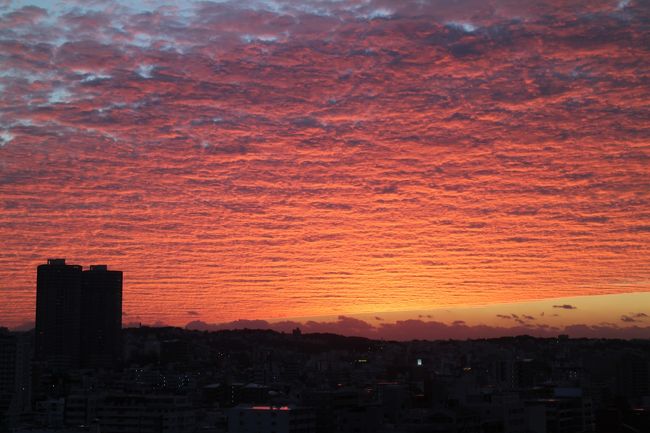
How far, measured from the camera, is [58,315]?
5600 inches

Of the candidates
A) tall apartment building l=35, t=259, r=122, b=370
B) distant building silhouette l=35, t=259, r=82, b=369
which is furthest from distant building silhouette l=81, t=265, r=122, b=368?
distant building silhouette l=35, t=259, r=82, b=369

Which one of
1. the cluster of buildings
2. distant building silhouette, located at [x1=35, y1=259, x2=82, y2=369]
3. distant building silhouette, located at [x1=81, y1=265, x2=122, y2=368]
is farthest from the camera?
distant building silhouette, located at [x1=81, y1=265, x2=122, y2=368]

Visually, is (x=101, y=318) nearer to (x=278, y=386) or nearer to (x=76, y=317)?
(x=76, y=317)

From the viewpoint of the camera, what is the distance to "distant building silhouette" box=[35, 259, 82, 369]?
137250 millimetres

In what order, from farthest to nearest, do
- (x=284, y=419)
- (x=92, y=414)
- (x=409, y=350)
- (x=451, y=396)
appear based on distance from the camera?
(x=409, y=350) < (x=92, y=414) < (x=451, y=396) < (x=284, y=419)

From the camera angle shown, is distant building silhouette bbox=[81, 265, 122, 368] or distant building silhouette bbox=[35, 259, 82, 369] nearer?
distant building silhouette bbox=[35, 259, 82, 369]

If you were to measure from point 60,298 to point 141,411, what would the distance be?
299ft

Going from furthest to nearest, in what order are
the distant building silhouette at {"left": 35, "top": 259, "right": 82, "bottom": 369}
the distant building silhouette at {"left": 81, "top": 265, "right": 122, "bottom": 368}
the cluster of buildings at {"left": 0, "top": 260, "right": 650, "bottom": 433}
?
the distant building silhouette at {"left": 81, "top": 265, "right": 122, "bottom": 368}
the distant building silhouette at {"left": 35, "top": 259, "right": 82, "bottom": 369}
the cluster of buildings at {"left": 0, "top": 260, "right": 650, "bottom": 433}

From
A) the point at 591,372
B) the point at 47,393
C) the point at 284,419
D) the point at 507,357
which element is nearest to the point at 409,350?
the point at 507,357

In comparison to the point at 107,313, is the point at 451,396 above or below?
below

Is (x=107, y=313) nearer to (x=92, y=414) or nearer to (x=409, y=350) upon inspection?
(x=409, y=350)

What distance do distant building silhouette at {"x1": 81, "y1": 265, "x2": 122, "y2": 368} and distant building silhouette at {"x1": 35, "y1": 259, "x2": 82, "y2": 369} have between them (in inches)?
70.8

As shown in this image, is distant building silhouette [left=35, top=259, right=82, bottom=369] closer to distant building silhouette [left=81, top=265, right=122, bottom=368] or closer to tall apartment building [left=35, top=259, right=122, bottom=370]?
tall apartment building [left=35, top=259, right=122, bottom=370]

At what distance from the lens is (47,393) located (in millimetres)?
101062
